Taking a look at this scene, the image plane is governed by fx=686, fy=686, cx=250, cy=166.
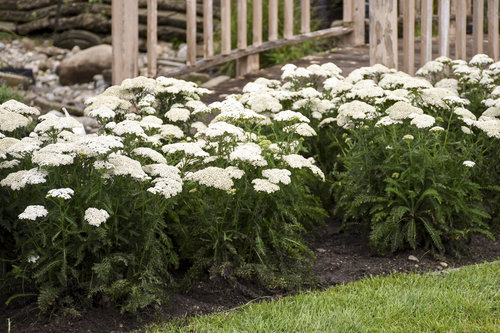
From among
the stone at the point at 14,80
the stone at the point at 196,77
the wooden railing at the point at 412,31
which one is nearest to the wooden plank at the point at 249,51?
the stone at the point at 196,77

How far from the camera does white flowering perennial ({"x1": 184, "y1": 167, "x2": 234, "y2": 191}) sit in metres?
3.64

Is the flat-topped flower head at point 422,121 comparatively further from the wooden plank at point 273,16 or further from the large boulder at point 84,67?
the large boulder at point 84,67

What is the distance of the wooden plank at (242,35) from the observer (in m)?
8.08

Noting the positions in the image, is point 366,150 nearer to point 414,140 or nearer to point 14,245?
point 414,140

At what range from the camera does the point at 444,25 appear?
7863 mm

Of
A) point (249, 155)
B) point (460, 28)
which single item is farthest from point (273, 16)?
point (249, 155)

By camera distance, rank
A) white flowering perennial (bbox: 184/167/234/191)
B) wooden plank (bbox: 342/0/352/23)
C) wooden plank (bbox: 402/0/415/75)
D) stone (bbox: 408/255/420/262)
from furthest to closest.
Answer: wooden plank (bbox: 342/0/352/23)
wooden plank (bbox: 402/0/415/75)
stone (bbox: 408/255/420/262)
white flowering perennial (bbox: 184/167/234/191)

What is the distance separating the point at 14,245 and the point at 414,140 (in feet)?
8.69

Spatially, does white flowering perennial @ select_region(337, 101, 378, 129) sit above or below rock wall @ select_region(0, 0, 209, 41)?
below

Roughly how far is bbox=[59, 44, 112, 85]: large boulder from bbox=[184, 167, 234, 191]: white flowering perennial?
8.47 meters

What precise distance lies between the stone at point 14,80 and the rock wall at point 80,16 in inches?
126

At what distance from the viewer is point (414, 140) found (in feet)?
15.3

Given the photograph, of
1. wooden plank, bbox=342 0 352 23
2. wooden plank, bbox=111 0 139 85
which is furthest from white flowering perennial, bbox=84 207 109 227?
wooden plank, bbox=342 0 352 23

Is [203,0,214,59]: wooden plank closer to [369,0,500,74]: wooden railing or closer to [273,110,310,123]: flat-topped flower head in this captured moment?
[369,0,500,74]: wooden railing
